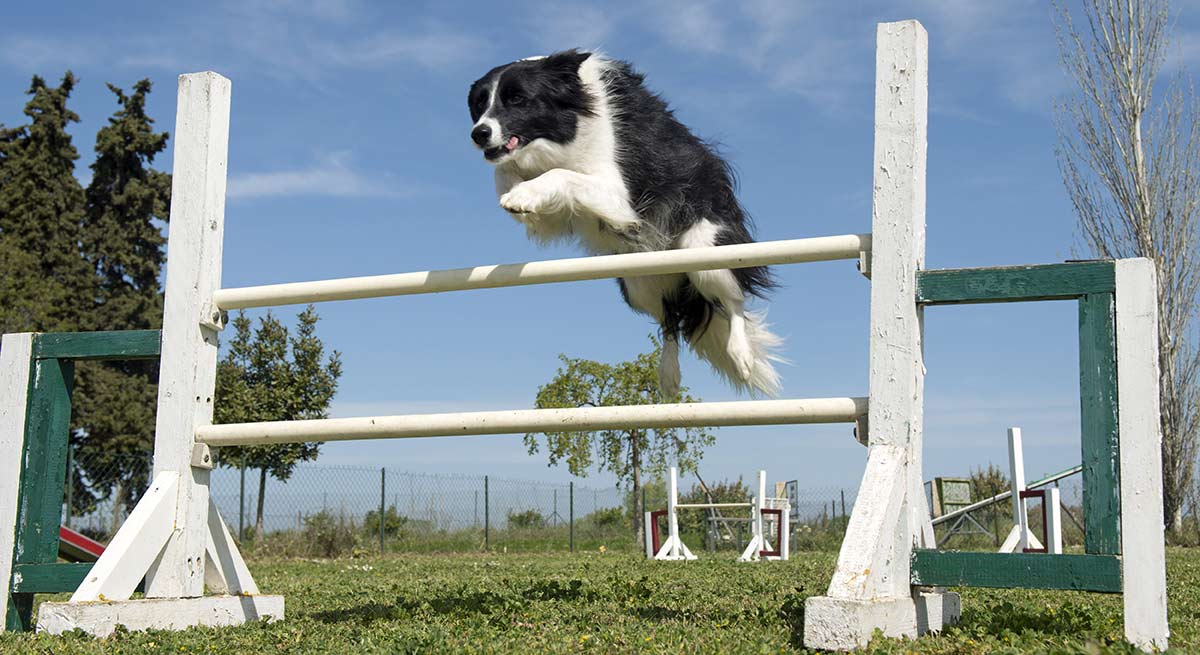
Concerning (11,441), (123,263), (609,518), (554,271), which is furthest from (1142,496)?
(123,263)

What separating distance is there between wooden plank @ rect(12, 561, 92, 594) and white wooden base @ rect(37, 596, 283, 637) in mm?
220

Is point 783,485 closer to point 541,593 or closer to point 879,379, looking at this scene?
point 541,593

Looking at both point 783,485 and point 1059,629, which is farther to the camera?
point 783,485

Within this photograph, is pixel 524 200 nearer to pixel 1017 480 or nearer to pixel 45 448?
pixel 45 448

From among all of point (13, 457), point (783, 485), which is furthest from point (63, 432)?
point (783, 485)

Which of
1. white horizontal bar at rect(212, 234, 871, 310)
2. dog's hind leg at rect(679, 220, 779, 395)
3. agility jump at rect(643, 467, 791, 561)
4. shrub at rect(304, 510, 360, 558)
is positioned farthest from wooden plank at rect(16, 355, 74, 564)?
shrub at rect(304, 510, 360, 558)

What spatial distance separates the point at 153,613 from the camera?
3412 mm

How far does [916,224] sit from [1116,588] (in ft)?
3.55

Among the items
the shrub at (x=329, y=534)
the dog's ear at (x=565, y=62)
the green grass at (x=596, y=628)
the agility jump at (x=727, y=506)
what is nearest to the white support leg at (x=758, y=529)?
the agility jump at (x=727, y=506)

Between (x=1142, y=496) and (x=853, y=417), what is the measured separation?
74cm

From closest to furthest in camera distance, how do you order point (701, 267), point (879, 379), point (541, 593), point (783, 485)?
point (879, 379), point (701, 267), point (541, 593), point (783, 485)

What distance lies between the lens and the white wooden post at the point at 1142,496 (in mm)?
2666

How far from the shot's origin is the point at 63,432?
387cm

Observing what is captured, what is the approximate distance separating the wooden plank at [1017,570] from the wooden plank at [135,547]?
238cm
